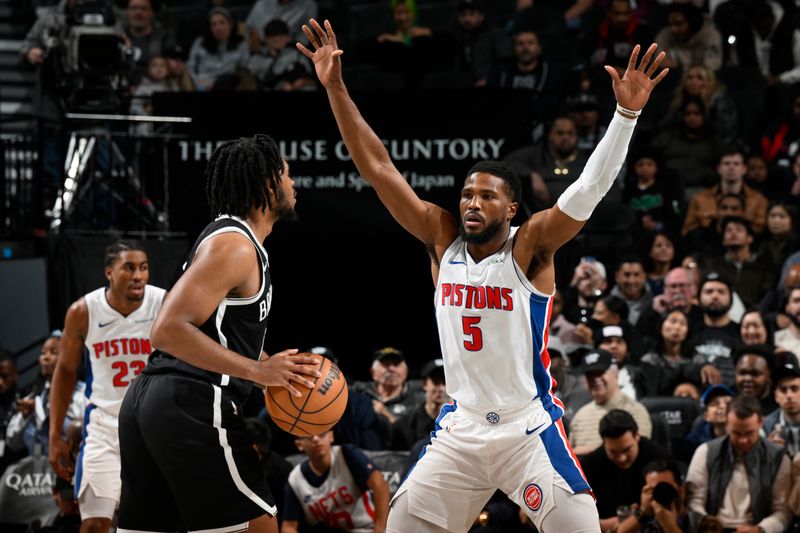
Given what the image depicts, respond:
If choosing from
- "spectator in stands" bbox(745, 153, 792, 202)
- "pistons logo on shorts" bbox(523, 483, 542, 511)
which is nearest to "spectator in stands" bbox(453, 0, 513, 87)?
"spectator in stands" bbox(745, 153, 792, 202)

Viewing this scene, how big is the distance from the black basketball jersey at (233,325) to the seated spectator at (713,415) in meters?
4.71

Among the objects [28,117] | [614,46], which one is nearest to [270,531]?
[28,117]

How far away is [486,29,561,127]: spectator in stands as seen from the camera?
1262 centimetres

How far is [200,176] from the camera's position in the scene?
36.6 ft

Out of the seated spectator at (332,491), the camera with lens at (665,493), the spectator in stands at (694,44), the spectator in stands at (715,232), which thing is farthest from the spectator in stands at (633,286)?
the spectator in stands at (694,44)

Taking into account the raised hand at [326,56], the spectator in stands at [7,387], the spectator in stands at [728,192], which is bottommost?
the spectator in stands at [7,387]

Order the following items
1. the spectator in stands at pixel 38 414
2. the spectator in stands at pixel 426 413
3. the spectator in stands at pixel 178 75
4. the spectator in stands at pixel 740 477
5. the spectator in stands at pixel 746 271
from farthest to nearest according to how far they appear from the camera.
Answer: the spectator in stands at pixel 178 75, the spectator in stands at pixel 746 271, the spectator in stands at pixel 38 414, the spectator in stands at pixel 426 413, the spectator in stands at pixel 740 477

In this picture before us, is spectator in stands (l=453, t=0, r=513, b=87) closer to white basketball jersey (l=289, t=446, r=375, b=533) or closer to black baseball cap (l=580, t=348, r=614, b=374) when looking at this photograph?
black baseball cap (l=580, t=348, r=614, b=374)

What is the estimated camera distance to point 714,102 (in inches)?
484

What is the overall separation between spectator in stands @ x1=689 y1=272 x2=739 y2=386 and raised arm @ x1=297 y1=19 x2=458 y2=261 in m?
4.73

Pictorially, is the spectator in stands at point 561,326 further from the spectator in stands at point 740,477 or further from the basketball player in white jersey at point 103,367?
the basketball player in white jersey at point 103,367

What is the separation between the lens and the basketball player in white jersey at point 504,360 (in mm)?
5094

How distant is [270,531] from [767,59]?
10300mm

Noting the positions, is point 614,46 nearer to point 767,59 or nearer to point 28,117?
point 767,59
